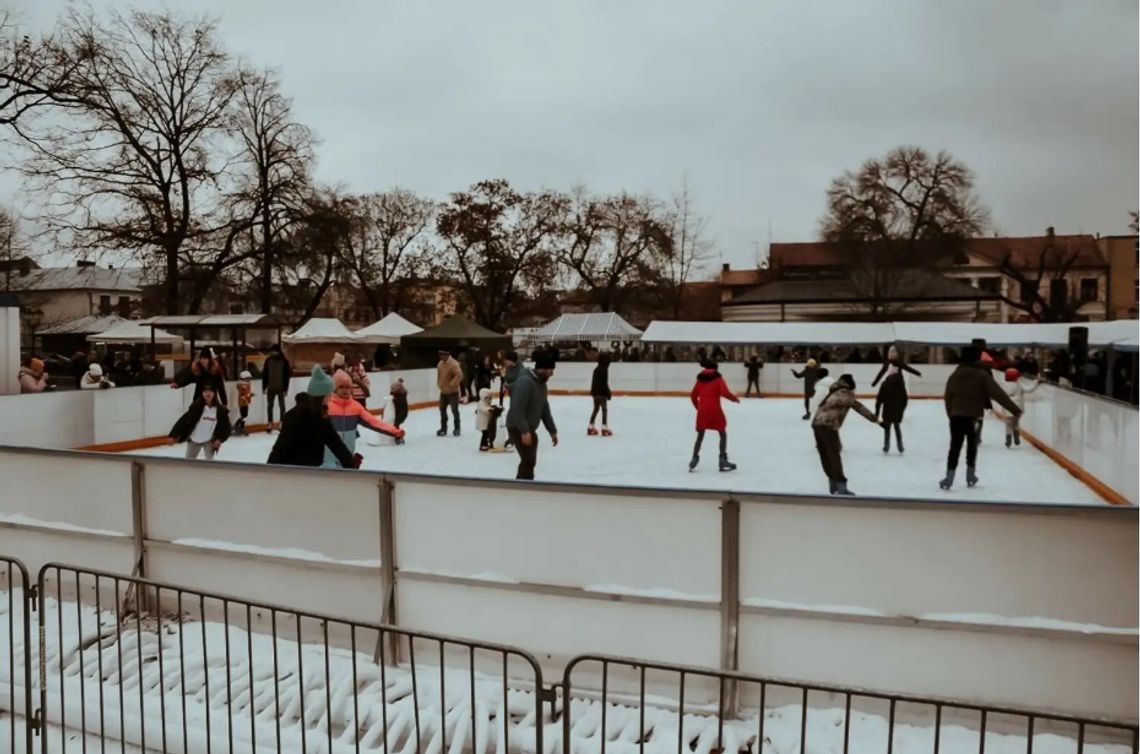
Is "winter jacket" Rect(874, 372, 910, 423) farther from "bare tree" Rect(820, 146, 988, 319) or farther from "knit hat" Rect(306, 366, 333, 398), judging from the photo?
"bare tree" Rect(820, 146, 988, 319)

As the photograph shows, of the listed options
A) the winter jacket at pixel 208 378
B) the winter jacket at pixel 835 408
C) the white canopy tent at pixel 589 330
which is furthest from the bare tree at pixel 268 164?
the winter jacket at pixel 835 408

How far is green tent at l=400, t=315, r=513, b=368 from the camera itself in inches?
1131

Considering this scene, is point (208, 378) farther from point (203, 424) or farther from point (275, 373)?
point (275, 373)

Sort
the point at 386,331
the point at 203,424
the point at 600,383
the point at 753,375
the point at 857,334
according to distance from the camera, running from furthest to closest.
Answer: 1. the point at 857,334
2. the point at 386,331
3. the point at 753,375
4. the point at 600,383
5. the point at 203,424

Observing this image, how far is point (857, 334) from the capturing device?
31250mm

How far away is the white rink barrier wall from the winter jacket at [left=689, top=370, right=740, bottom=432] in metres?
6.17

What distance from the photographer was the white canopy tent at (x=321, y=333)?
2772 cm

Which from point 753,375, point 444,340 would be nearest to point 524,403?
point 753,375

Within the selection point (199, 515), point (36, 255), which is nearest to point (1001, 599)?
point (199, 515)

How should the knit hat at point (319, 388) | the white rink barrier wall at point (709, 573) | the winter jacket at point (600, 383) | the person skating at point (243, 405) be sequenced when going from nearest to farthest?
the white rink barrier wall at point (709, 573)
the knit hat at point (319, 388)
the winter jacket at point (600, 383)
the person skating at point (243, 405)

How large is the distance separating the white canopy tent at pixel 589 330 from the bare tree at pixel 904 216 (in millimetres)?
18588

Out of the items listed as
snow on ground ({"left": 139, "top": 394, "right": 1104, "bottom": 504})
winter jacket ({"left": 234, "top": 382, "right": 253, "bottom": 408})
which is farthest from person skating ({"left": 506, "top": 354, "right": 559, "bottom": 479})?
winter jacket ({"left": 234, "top": 382, "right": 253, "bottom": 408})

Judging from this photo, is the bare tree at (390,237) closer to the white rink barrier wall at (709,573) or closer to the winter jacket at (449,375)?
the winter jacket at (449,375)

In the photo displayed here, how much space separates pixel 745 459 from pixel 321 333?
18497 mm
